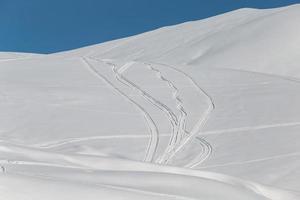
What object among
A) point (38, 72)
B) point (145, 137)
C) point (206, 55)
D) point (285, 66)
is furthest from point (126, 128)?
point (206, 55)

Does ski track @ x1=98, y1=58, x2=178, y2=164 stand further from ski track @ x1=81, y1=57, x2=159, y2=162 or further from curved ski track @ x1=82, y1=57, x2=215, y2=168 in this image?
ski track @ x1=81, y1=57, x2=159, y2=162

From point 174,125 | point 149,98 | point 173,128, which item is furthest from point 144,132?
point 149,98

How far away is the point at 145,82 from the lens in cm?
1378

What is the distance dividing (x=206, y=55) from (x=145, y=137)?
14458 millimetres

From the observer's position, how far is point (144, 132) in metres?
9.78

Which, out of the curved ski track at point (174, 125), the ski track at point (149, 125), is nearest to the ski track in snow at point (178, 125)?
the curved ski track at point (174, 125)

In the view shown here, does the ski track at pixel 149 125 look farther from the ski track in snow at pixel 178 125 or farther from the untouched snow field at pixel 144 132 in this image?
the ski track in snow at pixel 178 125

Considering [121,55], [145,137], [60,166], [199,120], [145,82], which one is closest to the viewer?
[60,166]

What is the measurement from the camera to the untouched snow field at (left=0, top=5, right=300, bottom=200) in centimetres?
472

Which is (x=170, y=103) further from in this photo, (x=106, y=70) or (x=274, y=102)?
(x=106, y=70)

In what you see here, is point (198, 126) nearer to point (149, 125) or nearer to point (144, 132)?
point (149, 125)

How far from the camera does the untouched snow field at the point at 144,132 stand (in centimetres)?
472

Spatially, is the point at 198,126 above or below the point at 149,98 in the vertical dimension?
below

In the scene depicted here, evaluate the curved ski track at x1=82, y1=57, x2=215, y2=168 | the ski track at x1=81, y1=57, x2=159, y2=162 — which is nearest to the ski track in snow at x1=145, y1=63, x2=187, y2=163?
the curved ski track at x1=82, y1=57, x2=215, y2=168
